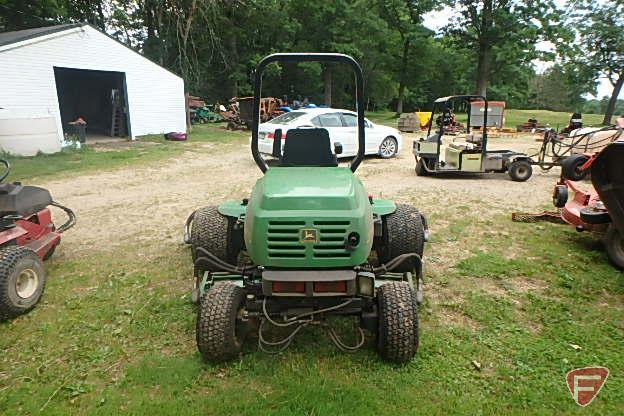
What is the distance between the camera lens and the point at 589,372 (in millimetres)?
3057

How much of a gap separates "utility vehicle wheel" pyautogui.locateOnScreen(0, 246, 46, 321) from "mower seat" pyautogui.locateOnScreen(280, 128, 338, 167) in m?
2.46

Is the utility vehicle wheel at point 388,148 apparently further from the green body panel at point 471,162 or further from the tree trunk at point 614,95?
the tree trunk at point 614,95

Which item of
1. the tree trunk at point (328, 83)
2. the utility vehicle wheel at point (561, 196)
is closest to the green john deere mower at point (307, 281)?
the utility vehicle wheel at point (561, 196)

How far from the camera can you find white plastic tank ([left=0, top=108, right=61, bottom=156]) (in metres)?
12.0

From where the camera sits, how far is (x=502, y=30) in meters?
27.8

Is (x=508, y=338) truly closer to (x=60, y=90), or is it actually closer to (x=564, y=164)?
(x=564, y=164)

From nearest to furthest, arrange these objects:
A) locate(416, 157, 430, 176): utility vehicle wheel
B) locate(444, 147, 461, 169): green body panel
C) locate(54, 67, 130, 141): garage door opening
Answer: locate(444, 147, 461, 169): green body panel < locate(416, 157, 430, 176): utility vehicle wheel < locate(54, 67, 130, 141): garage door opening

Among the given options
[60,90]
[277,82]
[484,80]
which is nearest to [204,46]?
[277,82]

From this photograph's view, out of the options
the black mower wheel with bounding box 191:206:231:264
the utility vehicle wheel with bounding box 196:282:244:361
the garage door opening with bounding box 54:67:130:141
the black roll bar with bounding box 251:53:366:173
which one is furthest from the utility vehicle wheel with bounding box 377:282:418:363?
the garage door opening with bounding box 54:67:130:141

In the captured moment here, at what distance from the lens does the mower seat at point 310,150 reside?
12.7 ft

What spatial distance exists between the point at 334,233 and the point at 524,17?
30.6 meters

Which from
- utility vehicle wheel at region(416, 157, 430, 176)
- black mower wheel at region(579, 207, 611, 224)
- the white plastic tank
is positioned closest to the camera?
black mower wheel at region(579, 207, 611, 224)

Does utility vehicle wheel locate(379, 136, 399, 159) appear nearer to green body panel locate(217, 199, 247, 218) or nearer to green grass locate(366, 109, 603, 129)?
green body panel locate(217, 199, 247, 218)

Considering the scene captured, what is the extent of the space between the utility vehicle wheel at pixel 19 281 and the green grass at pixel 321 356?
0.36 feet
